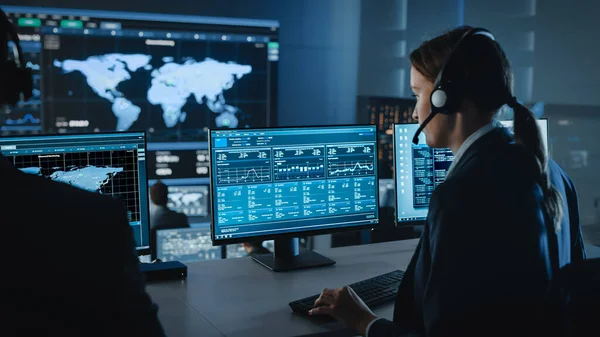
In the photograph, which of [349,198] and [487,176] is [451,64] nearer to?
[487,176]

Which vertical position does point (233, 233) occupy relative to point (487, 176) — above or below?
below

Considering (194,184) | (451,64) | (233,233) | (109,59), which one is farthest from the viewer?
(194,184)

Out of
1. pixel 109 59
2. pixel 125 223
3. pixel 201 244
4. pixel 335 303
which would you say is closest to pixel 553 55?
pixel 201 244

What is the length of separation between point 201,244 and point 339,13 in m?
2.34

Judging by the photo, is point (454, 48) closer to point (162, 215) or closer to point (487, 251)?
point (487, 251)

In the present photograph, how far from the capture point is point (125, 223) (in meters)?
0.86

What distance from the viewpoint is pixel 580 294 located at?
1.09m

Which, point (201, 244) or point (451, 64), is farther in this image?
point (201, 244)

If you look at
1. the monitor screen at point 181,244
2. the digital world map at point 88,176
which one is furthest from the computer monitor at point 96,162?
the monitor screen at point 181,244

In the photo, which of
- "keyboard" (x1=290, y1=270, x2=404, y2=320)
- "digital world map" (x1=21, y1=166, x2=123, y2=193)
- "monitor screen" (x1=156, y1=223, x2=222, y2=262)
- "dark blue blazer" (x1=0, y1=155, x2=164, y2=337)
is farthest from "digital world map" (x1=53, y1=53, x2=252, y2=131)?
"dark blue blazer" (x1=0, y1=155, x2=164, y2=337)

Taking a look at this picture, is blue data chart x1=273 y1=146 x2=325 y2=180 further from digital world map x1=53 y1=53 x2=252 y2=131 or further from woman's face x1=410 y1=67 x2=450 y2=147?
digital world map x1=53 y1=53 x2=252 y2=131

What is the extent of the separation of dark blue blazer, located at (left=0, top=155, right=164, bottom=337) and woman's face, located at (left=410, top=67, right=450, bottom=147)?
84 cm

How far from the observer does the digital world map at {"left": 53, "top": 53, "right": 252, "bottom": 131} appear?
183 inches

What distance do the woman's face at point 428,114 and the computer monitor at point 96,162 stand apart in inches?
33.4
